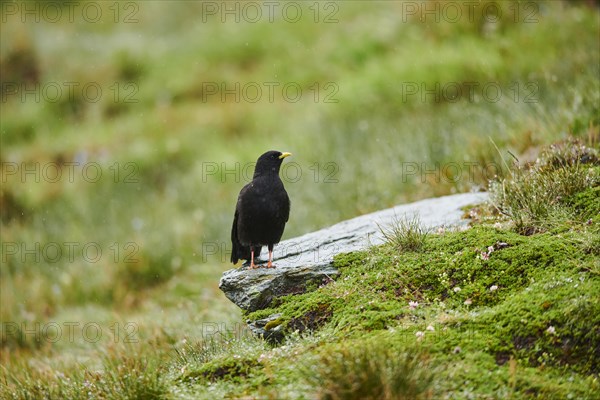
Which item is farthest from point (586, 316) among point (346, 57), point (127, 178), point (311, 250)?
point (346, 57)

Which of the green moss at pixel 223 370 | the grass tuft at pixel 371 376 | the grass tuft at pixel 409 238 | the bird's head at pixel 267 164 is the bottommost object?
the green moss at pixel 223 370

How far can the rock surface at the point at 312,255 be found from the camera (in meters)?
4.23

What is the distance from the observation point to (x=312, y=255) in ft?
15.0

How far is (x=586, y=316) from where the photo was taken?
326 centimetres

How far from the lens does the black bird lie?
446cm

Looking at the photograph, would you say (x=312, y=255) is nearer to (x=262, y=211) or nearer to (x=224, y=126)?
(x=262, y=211)

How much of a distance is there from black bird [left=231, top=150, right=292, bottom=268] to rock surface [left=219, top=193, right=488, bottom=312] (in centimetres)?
18

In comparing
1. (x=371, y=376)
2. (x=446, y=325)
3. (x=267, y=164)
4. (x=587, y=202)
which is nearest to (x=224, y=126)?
(x=267, y=164)

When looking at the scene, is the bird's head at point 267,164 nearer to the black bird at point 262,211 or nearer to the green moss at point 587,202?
the black bird at point 262,211

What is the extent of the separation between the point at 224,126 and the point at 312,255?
26.5ft

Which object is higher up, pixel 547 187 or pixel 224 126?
pixel 224 126

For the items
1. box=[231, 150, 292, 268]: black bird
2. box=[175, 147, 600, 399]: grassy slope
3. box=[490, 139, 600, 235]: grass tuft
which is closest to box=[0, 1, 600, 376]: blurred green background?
box=[490, 139, 600, 235]: grass tuft

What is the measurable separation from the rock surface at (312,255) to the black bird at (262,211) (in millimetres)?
182

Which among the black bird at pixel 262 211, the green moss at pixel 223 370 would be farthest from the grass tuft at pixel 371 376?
the black bird at pixel 262 211
